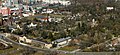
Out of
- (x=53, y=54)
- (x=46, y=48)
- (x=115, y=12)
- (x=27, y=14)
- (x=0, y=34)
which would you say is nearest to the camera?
(x=53, y=54)

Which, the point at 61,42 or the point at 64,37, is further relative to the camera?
the point at 64,37

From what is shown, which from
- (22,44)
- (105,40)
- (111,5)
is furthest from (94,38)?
(111,5)

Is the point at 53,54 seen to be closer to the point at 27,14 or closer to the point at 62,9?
the point at 27,14

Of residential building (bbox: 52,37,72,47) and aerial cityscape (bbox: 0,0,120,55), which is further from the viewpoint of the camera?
residential building (bbox: 52,37,72,47)

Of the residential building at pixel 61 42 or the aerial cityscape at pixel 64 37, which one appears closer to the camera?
the aerial cityscape at pixel 64 37

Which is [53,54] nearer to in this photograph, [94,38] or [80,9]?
[94,38]

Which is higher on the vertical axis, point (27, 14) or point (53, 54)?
point (53, 54)

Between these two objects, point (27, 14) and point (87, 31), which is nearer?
point (87, 31)

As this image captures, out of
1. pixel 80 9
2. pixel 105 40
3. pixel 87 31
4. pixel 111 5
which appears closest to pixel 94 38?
pixel 105 40

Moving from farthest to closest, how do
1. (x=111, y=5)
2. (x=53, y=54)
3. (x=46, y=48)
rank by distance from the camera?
1. (x=111, y=5)
2. (x=46, y=48)
3. (x=53, y=54)
